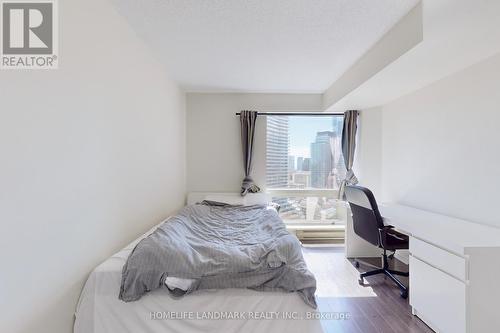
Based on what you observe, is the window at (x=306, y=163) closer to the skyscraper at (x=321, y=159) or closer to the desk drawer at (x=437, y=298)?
the skyscraper at (x=321, y=159)

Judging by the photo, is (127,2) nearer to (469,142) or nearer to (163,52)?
(163,52)

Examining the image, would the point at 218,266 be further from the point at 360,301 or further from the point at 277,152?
the point at 277,152

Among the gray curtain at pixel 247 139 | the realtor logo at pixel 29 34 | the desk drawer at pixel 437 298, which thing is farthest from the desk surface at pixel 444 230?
the realtor logo at pixel 29 34

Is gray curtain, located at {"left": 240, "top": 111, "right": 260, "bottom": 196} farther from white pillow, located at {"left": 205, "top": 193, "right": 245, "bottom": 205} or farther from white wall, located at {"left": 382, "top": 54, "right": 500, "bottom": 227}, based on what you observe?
white wall, located at {"left": 382, "top": 54, "right": 500, "bottom": 227}

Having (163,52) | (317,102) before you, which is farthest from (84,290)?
(317,102)

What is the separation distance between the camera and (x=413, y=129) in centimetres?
291

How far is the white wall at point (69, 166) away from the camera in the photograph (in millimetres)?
1022

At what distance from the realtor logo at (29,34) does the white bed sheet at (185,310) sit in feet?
3.86

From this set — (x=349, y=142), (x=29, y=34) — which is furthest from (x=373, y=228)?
(x=29, y=34)

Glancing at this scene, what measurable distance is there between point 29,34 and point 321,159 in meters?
3.65

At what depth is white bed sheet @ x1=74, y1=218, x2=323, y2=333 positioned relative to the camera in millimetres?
1424

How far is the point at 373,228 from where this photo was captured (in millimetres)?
2486

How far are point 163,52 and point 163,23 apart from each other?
538 mm

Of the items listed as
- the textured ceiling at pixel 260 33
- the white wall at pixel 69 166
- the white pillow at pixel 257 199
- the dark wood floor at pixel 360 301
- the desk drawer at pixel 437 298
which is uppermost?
the textured ceiling at pixel 260 33
